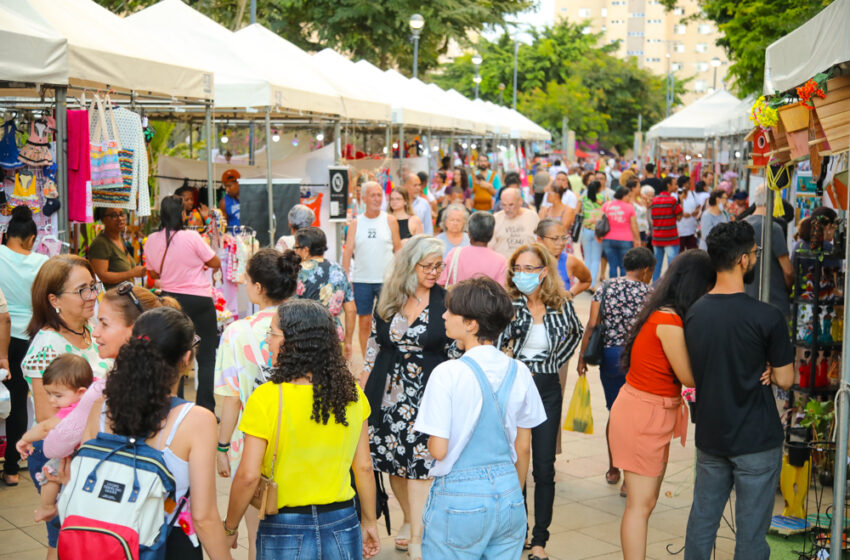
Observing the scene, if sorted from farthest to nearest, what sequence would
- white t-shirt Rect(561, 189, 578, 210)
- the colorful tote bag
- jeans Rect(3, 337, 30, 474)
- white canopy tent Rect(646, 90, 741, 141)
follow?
white canopy tent Rect(646, 90, 741, 141), white t-shirt Rect(561, 189, 578, 210), the colorful tote bag, jeans Rect(3, 337, 30, 474)

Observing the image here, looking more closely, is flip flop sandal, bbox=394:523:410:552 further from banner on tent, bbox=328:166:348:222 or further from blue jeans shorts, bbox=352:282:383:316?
banner on tent, bbox=328:166:348:222

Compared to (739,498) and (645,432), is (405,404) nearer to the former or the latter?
(645,432)

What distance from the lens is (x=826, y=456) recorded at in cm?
665

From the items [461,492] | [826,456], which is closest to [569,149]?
[826,456]

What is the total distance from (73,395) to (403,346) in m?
1.79

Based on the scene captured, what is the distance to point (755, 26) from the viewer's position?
17203 millimetres

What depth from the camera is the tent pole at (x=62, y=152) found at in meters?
6.64

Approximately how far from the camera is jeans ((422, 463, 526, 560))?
3.50 meters

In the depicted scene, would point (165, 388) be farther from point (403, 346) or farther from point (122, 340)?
point (403, 346)

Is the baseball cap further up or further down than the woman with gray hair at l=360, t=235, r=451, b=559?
further up

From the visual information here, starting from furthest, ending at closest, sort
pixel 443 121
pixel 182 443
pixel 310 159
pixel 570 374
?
pixel 443 121
pixel 310 159
pixel 570 374
pixel 182 443

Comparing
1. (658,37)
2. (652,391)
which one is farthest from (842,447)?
(658,37)

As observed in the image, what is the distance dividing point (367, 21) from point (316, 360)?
24542 millimetres

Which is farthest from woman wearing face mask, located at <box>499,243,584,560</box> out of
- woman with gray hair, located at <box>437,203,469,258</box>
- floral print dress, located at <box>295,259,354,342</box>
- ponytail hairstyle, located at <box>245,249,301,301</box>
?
woman with gray hair, located at <box>437,203,469,258</box>
